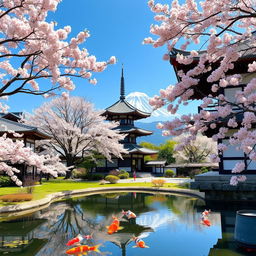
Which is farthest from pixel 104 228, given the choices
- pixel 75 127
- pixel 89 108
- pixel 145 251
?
pixel 89 108

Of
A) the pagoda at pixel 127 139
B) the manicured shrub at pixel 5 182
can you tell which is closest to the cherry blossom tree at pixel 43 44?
the manicured shrub at pixel 5 182

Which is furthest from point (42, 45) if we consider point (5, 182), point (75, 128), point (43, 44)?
point (75, 128)

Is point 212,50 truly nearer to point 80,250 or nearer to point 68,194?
point 80,250

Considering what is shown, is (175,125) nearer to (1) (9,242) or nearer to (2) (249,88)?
Result: (2) (249,88)

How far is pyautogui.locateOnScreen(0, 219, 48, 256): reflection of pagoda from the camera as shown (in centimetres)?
686

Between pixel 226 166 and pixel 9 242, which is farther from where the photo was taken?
pixel 226 166

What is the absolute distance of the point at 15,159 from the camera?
353 inches

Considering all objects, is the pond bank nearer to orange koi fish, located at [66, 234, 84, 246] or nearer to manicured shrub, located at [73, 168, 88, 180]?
orange koi fish, located at [66, 234, 84, 246]

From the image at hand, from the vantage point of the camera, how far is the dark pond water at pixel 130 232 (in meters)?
6.71

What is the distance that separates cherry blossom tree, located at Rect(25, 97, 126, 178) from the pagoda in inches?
241

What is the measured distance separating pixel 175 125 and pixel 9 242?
6365mm

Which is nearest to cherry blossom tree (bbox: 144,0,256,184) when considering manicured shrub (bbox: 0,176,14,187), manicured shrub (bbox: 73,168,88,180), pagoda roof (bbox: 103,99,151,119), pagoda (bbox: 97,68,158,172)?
manicured shrub (bbox: 0,176,14,187)

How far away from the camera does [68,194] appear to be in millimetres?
18094

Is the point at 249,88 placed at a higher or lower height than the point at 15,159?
higher
